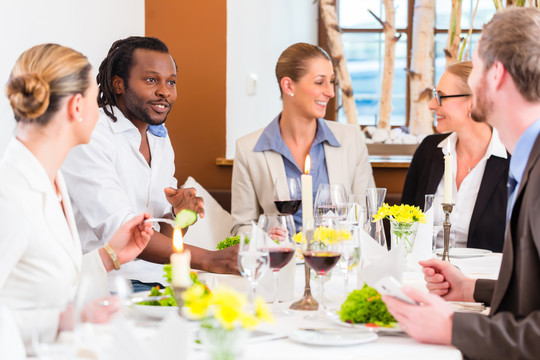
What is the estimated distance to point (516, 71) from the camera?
4.86 ft

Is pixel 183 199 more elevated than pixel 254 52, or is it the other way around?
pixel 254 52

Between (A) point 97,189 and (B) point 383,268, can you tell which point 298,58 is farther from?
(B) point 383,268

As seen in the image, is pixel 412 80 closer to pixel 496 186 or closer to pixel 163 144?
pixel 496 186

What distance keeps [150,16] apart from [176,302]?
2.77 metres

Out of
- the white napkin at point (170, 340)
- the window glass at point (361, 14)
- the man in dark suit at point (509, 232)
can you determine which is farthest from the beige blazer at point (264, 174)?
the window glass at point (361, 14)

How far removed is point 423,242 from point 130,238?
3.06 feet

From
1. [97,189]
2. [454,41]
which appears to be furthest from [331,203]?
[454,41]

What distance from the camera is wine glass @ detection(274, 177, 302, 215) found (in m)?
2.15

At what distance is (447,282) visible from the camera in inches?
67.1

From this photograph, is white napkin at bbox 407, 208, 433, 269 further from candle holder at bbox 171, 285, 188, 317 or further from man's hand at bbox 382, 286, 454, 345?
candle holder at bbox 171, 285, 188, 317

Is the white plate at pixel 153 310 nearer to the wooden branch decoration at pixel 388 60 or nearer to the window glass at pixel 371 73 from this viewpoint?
the wooden branch decoration at pixel 388 60

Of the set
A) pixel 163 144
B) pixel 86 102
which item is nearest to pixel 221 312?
pixel 86 102

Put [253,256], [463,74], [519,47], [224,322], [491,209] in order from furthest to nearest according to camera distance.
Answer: [463,74] → [491,209] → [519,47] → [253,256] → [224,322]

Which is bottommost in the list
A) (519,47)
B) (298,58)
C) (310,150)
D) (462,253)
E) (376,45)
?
(462,253)
